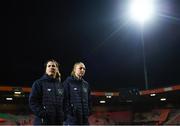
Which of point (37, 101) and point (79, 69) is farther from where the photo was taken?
point (79, 69)

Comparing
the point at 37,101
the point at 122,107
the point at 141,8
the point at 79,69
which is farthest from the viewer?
the point at 122,107

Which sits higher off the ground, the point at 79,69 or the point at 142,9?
the point at 142,9

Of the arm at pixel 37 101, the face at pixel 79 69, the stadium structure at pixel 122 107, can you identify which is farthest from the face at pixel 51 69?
the stadium structure at pixel 122 107

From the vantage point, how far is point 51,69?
510cm

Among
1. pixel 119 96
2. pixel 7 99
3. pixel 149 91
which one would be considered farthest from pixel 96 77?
pixel 7 99

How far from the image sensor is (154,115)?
30.2 metres

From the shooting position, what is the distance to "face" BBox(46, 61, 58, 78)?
507 centimetres

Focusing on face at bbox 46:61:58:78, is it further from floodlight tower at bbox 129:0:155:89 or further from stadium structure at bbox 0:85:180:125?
stadium structure at bbox 0:85:180:125

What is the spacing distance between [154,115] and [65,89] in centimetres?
2585

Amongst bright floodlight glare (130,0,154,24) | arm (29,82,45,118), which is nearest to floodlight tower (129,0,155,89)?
bright floodlight glare (130,0,154,24)

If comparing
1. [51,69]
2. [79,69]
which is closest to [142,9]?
[79,69]

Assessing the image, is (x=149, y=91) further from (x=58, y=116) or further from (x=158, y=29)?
(x=58, y=116)

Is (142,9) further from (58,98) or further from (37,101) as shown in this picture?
(37,101)

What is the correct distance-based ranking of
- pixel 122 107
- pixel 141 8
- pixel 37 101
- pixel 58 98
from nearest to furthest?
pixel 37 101 → pixel 58 98 → pixel 141 8 → pixel 122 107
